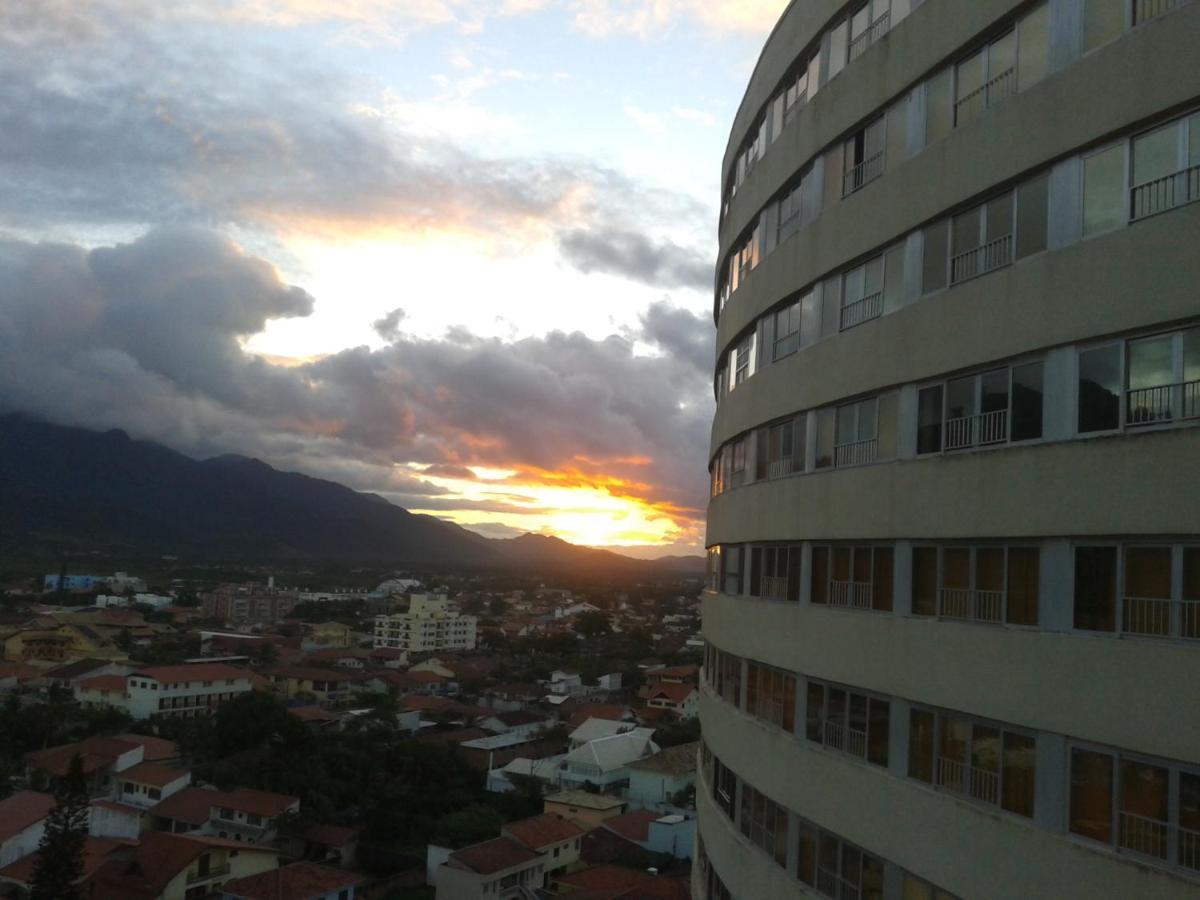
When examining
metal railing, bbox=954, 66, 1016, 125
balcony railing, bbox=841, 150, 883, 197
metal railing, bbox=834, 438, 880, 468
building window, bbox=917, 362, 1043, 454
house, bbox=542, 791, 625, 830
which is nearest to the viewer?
building window, bbox=917, 362, 1043, 454

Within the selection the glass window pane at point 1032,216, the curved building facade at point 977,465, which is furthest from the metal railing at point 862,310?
the glass window pane at point 1032,216

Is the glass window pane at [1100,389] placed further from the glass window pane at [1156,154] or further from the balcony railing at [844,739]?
the balcony railing at [844,739]

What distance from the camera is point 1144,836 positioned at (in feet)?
27.1

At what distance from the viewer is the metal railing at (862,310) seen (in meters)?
12.4

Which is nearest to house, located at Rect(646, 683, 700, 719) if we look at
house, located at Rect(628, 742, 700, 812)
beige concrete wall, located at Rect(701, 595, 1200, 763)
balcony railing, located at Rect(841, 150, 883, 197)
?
house, located at Rect(628, 742, 700, 812)

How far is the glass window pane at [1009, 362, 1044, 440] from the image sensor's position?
9578 mm

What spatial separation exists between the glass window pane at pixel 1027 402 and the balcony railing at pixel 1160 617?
1834 mm

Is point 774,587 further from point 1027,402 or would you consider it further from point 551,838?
point 551,838

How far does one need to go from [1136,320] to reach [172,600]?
177142 millimetres

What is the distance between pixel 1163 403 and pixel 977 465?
208 cm

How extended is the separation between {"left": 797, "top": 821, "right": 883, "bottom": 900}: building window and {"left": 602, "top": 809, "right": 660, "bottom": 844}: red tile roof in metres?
38.9

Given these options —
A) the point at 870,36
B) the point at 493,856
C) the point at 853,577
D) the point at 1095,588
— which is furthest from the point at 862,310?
the point at 493,856

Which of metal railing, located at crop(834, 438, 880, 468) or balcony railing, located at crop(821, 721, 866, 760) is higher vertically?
metal railing, located at crop(834, 438, 880, 468)

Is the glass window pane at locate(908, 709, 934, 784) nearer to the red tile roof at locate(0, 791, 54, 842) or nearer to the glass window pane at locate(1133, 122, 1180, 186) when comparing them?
the glass window pane at locate(1133, 122, 1180, 186)
